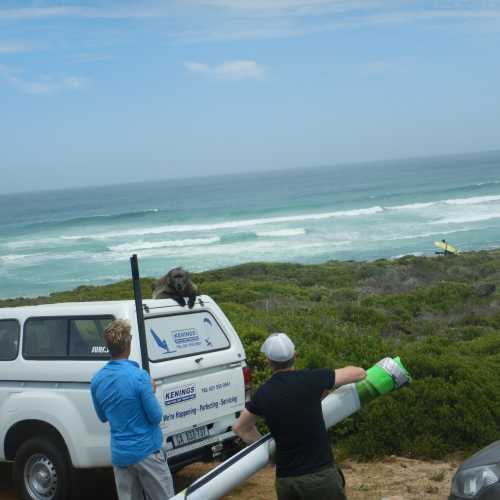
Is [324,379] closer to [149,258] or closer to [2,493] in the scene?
[2,493]

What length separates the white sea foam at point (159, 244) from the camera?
59.5 m

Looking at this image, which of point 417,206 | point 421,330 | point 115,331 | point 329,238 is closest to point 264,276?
point 421,330

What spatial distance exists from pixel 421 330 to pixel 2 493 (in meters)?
10.6

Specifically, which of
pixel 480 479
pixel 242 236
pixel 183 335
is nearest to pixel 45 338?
pixel 183 335

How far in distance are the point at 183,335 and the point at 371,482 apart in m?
2.06

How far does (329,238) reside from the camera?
59625 millimetres

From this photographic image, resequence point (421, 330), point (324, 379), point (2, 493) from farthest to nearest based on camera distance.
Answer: point (421, 330)
point (2, 493)
point (324, 379)

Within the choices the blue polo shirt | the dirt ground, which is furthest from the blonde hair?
the dirt ground

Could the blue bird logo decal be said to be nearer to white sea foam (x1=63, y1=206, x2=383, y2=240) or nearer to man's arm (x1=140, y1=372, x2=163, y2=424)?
man's arm (x1=140, y1=372, x2=163, y2=424)

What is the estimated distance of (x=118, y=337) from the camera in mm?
5004

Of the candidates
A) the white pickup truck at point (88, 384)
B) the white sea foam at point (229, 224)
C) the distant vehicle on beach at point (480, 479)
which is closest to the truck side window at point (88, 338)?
the white pickup truck at point (88, 384)

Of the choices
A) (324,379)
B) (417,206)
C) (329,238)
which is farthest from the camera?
(417,206)

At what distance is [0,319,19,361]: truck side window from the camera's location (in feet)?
22.6

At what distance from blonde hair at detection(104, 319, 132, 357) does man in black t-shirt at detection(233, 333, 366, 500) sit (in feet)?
3.44
